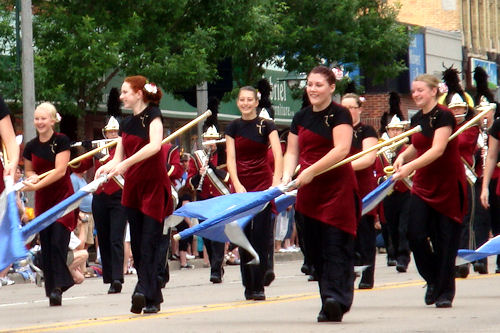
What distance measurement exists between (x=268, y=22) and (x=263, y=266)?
14.8 m

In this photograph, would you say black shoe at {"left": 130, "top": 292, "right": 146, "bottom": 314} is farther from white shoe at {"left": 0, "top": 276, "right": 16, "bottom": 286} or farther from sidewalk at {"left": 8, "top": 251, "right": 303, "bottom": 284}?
sidewalk at {"left": 8, "top": 251, "right": 303, "bottom": 284}

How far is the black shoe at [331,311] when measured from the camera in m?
10.5

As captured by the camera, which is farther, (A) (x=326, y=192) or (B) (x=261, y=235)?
(B) (x=261, y=235)

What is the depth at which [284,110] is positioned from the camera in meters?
43.6

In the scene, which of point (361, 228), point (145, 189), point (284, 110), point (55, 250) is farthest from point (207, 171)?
point (284, 110)

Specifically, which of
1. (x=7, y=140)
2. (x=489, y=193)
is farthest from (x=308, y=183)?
(x=489, y=193)

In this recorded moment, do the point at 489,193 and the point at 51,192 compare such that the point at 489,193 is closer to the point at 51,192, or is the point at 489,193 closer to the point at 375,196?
the point at 375,196

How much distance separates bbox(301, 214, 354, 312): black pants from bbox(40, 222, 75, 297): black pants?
11.5 feet

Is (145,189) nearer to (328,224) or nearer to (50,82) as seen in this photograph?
(328,224)

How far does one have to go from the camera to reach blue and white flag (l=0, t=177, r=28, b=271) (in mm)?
9031

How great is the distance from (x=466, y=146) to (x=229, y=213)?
5661mm

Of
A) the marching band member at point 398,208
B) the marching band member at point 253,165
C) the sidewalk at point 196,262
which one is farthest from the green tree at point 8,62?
the marching band member at point 253,165

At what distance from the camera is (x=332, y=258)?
1064cm

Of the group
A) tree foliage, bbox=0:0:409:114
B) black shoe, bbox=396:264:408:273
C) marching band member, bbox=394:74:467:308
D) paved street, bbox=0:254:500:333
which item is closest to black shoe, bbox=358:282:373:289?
paved street, bbox=0:254:500:333
